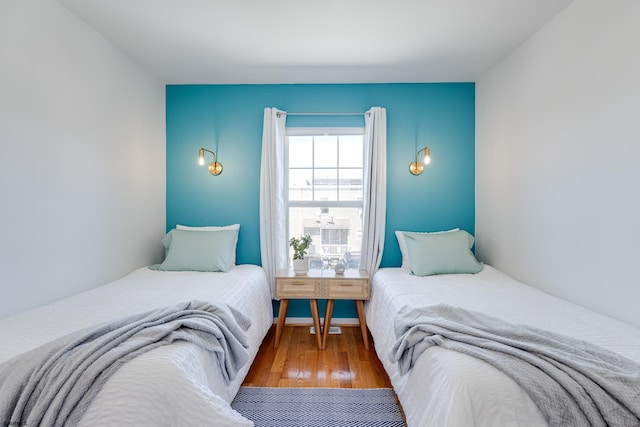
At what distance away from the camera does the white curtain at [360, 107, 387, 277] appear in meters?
3.15

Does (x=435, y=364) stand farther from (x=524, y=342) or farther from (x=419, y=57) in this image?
(x=419, y=57)

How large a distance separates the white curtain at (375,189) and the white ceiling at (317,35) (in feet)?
1.51

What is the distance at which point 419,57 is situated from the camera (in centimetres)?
272

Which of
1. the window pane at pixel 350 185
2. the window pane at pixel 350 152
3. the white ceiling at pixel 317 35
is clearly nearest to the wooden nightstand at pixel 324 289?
the window pane at pixel 350 185

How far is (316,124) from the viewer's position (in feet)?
10.9

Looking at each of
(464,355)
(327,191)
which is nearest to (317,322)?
(327,191)

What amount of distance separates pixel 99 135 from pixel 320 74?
1893 mm

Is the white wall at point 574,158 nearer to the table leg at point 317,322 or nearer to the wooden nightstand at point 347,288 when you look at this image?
the wooden nightstand at point 347,288

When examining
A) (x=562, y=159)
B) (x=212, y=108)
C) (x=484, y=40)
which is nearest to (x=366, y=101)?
(x=484, y=40)

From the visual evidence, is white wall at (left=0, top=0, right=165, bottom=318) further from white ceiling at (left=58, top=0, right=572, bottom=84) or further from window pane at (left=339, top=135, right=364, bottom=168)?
window pane at (left=339, top=135, right=364, bottom=168)

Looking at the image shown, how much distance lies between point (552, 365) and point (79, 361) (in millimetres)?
1715

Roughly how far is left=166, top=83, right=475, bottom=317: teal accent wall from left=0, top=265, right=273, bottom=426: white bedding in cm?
96

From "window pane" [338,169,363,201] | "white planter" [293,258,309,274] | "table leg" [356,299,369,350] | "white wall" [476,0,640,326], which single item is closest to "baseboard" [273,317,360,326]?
"table leg" [356,299,369,350]

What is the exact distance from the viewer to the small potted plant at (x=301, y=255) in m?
2.99
